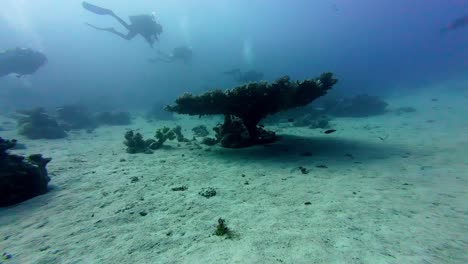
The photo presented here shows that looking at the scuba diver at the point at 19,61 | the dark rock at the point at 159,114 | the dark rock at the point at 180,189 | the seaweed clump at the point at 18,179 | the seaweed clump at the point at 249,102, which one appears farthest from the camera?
the dark rock at the point at 159,114

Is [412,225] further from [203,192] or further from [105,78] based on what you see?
[105,78]

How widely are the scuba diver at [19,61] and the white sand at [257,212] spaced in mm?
23371

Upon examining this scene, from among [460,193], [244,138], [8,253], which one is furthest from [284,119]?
[8,253]

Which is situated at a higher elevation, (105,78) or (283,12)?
(283,12)

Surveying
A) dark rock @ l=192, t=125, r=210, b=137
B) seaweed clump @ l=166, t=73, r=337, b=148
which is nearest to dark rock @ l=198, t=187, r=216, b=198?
seaweed clump @ l=166, t=73, r=337, b=148

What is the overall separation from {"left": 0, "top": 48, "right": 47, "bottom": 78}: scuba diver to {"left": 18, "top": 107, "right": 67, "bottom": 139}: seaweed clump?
10.5 meters

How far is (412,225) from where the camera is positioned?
420cm

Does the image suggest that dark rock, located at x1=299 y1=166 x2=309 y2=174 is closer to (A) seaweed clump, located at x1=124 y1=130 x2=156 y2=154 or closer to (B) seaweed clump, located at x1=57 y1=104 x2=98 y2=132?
(A) seaweed clump, located at x1=124 y1=130 x2=156 y2=154

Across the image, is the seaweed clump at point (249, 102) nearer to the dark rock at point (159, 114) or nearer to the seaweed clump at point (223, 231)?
the seaweed clump at point (223, 231)

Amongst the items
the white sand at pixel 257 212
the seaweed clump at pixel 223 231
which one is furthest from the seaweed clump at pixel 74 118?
the seaweed clump at pixel 223 231

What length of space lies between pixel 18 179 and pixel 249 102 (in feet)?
22.4

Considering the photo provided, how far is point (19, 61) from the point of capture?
25.7 metres

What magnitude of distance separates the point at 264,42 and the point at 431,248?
139 m

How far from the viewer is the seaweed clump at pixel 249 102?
367 inches
